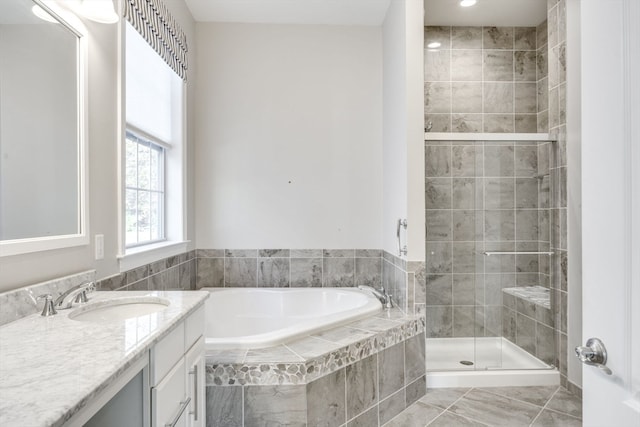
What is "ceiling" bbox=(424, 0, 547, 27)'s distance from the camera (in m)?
2.94

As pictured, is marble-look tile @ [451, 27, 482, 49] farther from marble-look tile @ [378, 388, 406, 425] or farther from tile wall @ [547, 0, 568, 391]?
marble-look tile @ [378, 388, 406, 425]

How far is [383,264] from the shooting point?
3.08 m

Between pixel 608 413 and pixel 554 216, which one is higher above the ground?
pixel 554 216

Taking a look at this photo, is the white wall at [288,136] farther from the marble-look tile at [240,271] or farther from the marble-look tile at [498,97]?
the marble-look tile at [498,97]

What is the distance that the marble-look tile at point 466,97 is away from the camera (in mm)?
3250

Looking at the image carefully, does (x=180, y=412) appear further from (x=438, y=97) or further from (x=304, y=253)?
(x=438, y=97)

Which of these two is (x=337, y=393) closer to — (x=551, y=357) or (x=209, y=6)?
(x=551, y=357)

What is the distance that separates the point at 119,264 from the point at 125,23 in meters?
1.27

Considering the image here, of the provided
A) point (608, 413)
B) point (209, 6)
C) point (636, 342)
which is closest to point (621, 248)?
point (636, 342)

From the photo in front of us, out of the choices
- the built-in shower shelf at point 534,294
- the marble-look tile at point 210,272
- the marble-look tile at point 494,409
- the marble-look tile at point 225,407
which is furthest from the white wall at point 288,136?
the marble-look tile at point 225,407

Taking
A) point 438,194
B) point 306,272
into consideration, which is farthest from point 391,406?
point 438,194

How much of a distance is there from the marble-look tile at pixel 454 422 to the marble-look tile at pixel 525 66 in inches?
113

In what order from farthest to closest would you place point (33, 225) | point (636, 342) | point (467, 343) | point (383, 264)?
point (383, 264)
point (467, 343)
point (33, 225)
point (636, 342)

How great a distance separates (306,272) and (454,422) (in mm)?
1558
